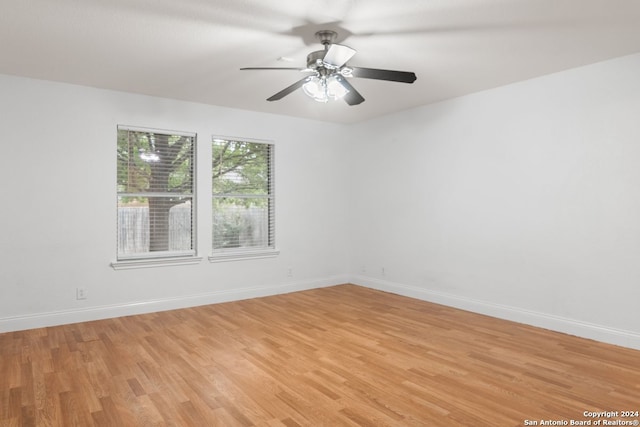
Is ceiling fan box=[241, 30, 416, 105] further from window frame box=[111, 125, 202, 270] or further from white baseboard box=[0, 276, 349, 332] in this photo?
white baseboard box=[0, 276, 349, 332]

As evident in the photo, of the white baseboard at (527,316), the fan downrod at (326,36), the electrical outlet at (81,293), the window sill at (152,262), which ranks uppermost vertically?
the fan downrod at (326,36)

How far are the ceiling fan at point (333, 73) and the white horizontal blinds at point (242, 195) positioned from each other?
2.00 m

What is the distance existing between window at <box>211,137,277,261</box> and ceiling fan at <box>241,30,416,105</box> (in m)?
2.00

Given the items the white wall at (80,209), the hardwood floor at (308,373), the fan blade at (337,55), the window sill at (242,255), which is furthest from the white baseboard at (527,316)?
the fan blade at (337,55)

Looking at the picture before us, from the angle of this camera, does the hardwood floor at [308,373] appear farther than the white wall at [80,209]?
No

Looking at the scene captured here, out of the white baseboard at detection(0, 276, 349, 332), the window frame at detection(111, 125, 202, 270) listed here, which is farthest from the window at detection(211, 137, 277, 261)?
the white baseboard at detection(0, 276, 349, 332)

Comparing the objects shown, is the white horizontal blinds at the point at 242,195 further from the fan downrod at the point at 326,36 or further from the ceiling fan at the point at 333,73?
the fan downrod at the point at 326,36

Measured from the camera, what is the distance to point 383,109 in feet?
17.8

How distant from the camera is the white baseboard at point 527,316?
3.49 metres

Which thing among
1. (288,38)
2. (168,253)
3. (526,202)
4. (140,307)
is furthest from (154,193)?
(526,202)

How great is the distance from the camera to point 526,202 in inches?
164

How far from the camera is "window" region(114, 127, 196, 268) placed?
181 inches

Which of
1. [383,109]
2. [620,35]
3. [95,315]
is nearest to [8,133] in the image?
[95,315]

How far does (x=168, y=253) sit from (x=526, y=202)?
13.5 feet
